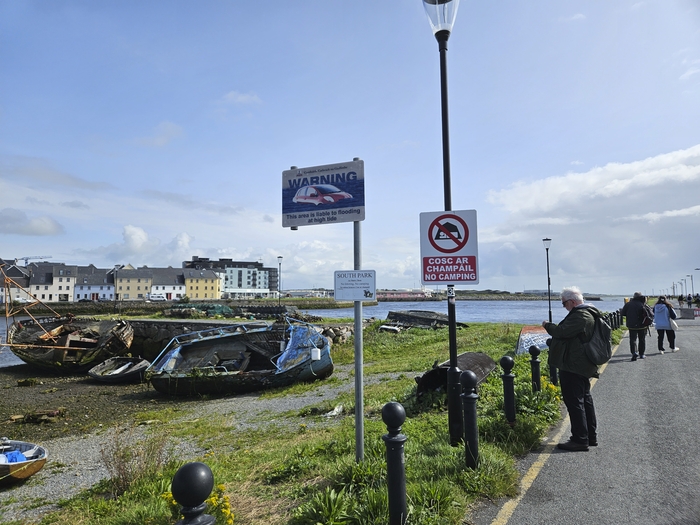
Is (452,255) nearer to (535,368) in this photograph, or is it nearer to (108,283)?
(535,368)

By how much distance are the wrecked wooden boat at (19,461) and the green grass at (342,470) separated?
172 centimetres

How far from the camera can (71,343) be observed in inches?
976

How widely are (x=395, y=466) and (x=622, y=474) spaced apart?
282 cm

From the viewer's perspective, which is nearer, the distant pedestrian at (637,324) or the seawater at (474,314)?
the distant pedestrian at (637,324)

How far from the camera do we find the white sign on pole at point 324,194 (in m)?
4.71

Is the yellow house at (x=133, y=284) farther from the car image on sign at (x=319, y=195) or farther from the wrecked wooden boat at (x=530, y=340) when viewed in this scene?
the car image on sign at (x=319, y=195)

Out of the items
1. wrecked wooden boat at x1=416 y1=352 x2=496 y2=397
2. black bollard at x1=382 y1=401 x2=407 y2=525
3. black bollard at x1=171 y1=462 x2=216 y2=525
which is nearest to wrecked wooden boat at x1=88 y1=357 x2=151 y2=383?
wrecked wooden boat at x1=416 y1=352 x2=496 y2=397

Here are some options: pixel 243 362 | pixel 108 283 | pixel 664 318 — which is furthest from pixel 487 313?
pixel 108 283

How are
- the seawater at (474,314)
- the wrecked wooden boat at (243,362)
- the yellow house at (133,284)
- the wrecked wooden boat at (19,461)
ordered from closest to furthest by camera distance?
the wrecked wooden boat at (19,461), the wrecked wooden boat at (243,362), the seawater at (474,314), the yellow house at (133,284)

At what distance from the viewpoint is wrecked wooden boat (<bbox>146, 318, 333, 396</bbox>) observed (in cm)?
1366

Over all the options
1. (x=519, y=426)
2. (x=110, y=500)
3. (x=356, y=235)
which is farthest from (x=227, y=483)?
(x=519, y=426)

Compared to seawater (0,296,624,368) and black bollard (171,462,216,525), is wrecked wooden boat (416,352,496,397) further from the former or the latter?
seawater (0,296,624,368)

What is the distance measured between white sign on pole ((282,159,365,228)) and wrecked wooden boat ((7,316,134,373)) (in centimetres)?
2337

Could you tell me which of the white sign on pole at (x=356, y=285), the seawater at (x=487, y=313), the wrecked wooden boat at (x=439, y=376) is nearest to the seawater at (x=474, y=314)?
the seawater at (x=487, y=313)
